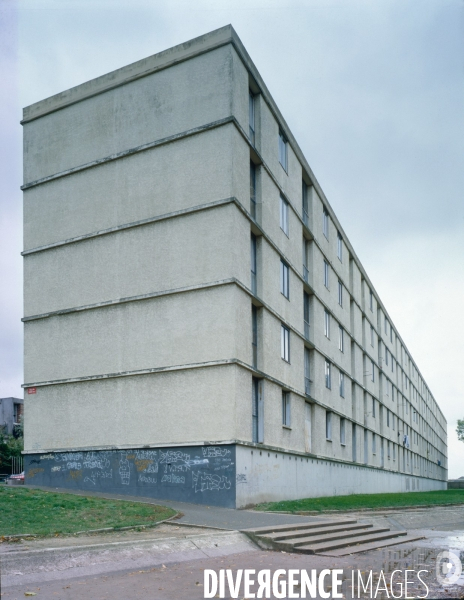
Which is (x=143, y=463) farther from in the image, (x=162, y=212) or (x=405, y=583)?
(x=405, y=583)

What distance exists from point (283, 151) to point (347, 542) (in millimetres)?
20334

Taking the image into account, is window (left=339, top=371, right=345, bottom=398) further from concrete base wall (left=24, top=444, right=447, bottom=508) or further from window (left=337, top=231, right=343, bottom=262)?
concrete base wall (left=24, top=444, right=447, bottom=508)

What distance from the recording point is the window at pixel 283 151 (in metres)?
32.0

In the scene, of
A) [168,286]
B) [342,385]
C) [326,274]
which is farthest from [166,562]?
[342,385]

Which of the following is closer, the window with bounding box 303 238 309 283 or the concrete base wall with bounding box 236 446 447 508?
the concrete base wall with bounding box 236 446 447 508

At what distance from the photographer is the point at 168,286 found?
25875 millimetres

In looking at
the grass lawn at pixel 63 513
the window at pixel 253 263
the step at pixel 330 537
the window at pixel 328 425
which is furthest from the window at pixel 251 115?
the window at pixel 328 425

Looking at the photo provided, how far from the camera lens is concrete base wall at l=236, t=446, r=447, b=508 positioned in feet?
79.8

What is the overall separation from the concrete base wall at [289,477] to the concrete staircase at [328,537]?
5360 mm

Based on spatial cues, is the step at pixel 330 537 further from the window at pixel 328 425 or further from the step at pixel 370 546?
the window at pixel 328 425

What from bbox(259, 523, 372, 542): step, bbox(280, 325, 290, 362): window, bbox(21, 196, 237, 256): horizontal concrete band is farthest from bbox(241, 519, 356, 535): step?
bbox(21, 196, 237, 256): horizontal concrete band

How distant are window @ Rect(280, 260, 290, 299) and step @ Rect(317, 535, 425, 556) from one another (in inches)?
545

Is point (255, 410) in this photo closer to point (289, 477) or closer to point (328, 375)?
point (289, 477)

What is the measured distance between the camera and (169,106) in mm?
27031
